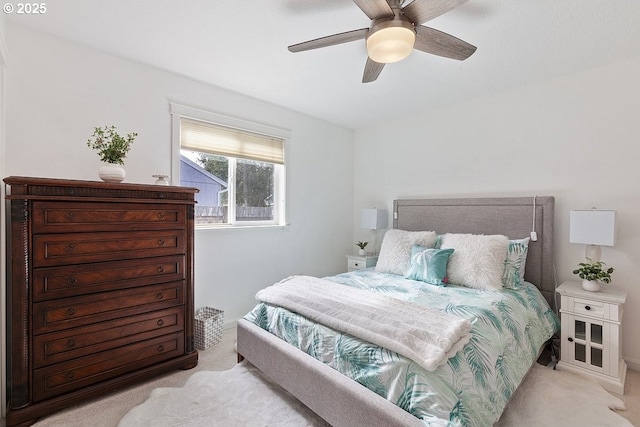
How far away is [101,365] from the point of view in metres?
1.99

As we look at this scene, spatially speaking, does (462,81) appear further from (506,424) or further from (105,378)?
(105,378)

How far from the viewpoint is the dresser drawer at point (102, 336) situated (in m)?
1.80

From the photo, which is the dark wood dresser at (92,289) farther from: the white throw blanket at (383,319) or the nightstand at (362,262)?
the nightstand at (362,262)

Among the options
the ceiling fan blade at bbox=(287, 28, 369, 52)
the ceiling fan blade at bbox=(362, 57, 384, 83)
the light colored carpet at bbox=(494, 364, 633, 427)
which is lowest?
the light colored carpet at bbox=(494, 364, 633, 427)

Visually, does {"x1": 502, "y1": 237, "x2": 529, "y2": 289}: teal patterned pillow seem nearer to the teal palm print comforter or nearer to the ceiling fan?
the teal palm print comforter

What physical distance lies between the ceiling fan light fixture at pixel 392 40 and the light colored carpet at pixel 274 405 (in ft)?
7.21

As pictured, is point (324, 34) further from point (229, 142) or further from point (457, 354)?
point (457, 354)

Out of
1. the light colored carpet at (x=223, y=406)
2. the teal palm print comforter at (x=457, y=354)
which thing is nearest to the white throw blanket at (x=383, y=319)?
the teal palm print comforter at (x=457, y=354)

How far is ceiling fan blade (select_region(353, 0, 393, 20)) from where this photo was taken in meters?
1.50

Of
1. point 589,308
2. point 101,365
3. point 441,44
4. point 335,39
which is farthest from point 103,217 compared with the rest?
point 589,308

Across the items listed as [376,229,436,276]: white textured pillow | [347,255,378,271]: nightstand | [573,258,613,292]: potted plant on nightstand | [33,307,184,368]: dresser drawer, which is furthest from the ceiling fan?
[347,255,378,271]: nightstand

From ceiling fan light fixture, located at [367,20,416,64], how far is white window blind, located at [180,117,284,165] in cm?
195

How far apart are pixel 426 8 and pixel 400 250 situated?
6.94 feet

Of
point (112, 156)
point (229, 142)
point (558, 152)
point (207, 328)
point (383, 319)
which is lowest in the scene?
point (207, 328)
